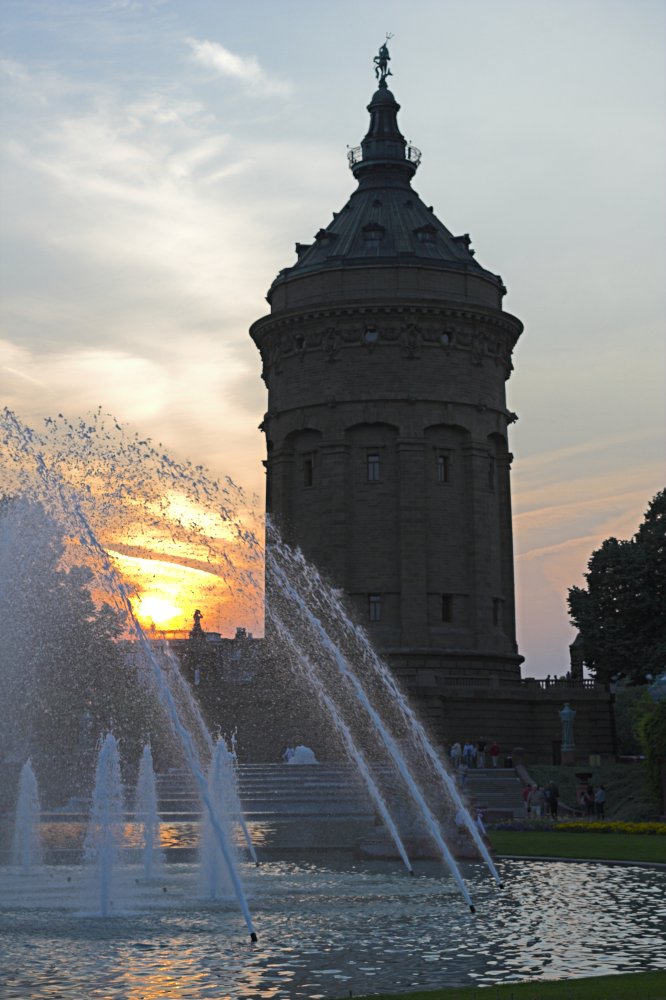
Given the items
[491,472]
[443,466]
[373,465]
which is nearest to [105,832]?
[373,465]

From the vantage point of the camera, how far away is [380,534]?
67.4m

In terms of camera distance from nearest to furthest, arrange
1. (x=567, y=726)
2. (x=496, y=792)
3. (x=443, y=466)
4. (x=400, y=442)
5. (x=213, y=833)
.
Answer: (x=213, y=833), (x=496, y=792), (x=567, y=726), (x=400, y=442), (x=443, y=466)

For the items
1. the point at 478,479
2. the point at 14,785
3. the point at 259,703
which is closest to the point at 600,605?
the point at 478,479

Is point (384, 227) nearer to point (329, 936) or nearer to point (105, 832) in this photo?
point (105, 832)

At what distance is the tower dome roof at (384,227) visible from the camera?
229 ft

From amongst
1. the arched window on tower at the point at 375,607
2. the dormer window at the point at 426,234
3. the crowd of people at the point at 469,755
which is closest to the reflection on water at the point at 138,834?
the crowd of people at the point at 469,755

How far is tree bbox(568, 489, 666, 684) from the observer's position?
59375mm

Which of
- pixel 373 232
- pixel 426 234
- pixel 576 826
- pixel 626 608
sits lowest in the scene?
pixel 576 826

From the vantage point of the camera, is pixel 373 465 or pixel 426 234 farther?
pixel 426 234

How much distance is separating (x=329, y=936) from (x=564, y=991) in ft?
15.5

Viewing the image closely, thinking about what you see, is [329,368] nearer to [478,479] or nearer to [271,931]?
[478,479]

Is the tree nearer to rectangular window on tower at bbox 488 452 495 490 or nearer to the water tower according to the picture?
the water tower

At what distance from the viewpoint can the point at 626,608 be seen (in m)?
60.0

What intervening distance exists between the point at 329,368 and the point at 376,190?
12.8 meters
